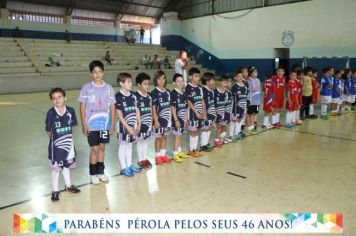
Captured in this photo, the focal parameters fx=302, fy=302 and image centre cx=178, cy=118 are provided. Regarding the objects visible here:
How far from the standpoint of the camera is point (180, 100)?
3959mm

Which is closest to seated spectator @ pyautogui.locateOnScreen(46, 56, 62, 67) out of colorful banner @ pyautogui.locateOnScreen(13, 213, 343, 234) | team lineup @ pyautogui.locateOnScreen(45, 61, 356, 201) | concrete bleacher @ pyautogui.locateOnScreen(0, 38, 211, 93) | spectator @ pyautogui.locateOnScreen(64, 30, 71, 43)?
concrete bleacher @ pyautogui.locateOnScreen(0, 38, 211, 93)

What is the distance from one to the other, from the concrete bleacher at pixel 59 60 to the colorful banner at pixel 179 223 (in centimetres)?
1146

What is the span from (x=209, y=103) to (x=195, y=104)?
33 cm

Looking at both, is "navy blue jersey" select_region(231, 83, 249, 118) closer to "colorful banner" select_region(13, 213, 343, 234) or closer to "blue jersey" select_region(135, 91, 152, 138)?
"blue jersey" select_region(135, 91, 152, 138)

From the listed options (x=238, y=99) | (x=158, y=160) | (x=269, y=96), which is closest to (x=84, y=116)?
(x=158, y=160)

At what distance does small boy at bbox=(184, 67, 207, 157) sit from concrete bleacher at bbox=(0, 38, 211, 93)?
10.7 meters

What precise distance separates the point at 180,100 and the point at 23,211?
7.15 ft

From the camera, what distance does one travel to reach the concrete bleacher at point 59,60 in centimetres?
1280

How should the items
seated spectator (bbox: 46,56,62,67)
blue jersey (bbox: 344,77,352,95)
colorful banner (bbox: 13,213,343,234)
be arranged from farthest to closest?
seated spectator (bbox: 46,56,62,67) → blue jersey (bbox: 344,77,352,95) → colorful banner (bbox: 13,213,343,234)

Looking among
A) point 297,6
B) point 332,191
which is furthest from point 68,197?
point 297,6

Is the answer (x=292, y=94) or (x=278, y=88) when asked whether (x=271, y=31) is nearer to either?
(x=292, y=94)

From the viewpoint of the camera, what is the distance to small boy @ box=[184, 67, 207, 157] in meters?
4.07

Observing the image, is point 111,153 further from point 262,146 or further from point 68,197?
point 262,146

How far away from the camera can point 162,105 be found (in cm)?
379
